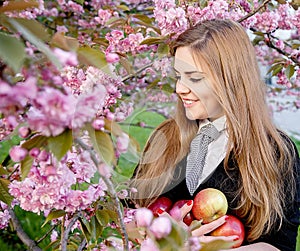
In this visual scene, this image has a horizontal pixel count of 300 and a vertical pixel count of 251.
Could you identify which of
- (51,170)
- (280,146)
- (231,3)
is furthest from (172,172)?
(51,170)

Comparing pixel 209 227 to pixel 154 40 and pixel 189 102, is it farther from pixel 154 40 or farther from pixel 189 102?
pixel 154 40

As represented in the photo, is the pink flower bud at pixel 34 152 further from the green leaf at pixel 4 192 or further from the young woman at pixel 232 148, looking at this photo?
the young woman at pixel 232 148

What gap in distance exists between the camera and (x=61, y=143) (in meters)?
0.77

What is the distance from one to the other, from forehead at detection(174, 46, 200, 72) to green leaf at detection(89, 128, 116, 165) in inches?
31.4

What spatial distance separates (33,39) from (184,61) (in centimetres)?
98

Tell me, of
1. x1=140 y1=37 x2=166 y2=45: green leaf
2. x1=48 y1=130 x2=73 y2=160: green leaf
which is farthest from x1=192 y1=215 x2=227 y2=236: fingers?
x1=48 y1=130 x2=73 y2=160: green leaf

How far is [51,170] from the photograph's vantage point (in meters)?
0.89

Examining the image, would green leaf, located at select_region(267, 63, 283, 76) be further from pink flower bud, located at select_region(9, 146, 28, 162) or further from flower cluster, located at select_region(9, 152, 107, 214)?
pink flower bud, located at select_region(9, 146, 28, 162)

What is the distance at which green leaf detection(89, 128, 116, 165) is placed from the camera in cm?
85

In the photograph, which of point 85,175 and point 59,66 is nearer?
point 59,66

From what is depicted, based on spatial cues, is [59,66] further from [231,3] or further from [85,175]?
[231,3]

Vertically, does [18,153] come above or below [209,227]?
above

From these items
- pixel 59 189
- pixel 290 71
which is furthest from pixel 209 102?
pixel 290 71

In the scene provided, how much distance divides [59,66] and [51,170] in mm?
284
